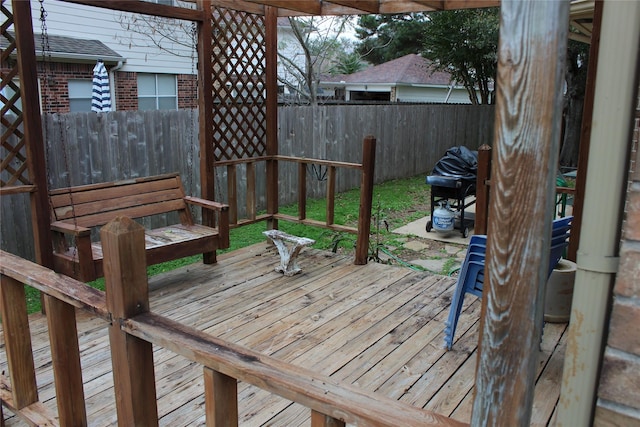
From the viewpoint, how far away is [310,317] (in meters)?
3.83

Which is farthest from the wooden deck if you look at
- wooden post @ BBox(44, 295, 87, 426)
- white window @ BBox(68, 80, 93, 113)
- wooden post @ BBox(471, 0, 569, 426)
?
white window @ BBox(68, 80, 93, 113)

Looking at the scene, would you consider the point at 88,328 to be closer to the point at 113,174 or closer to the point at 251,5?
the point at 113,174

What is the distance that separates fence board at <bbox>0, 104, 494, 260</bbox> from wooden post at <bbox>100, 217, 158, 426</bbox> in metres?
2.43

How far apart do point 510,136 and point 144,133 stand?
6.02 metres

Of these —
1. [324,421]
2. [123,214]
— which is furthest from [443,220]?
[324,421]

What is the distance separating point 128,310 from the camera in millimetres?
1561

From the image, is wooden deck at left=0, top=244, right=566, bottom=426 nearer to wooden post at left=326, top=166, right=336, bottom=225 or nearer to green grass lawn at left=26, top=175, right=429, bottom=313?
wooden post at left=326, top=166, right=336, bottom=225

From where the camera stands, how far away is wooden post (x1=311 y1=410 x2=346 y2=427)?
1204mm

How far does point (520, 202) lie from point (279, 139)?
25.4 feet

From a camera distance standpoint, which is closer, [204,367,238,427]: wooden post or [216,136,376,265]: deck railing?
[204,367,238,427]: wooden post

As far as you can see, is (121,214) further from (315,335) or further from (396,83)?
(396,83)

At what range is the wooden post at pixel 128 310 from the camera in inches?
59.2

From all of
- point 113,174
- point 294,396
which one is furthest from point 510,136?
point 113,174

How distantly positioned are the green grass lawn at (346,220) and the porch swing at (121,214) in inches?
30.8
